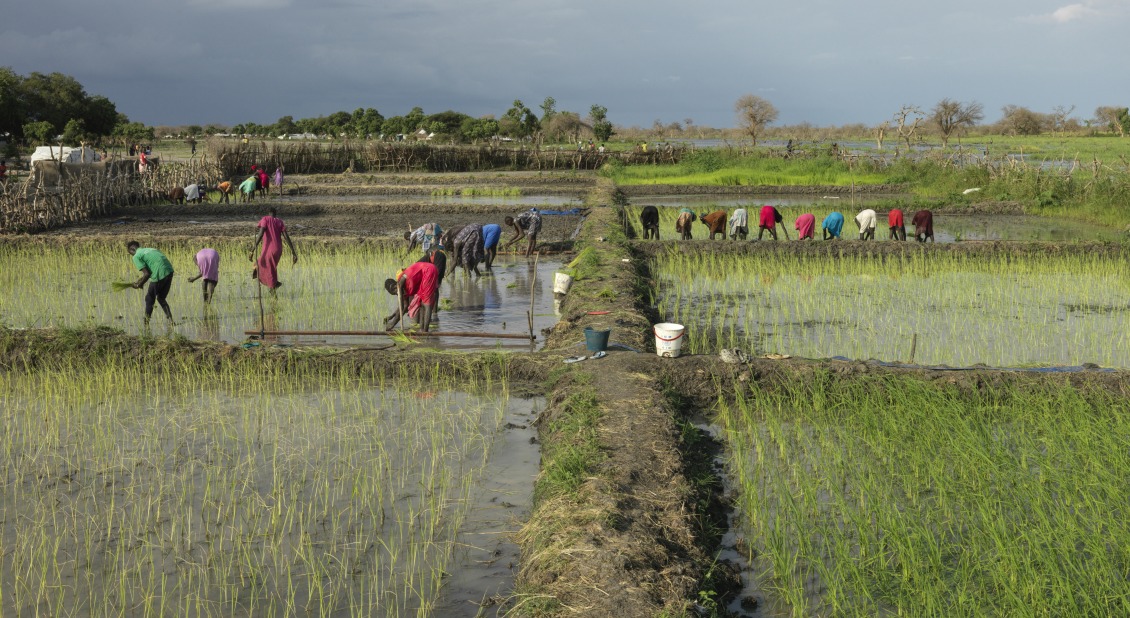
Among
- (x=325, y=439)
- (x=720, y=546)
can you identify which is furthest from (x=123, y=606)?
(x=720, y=546)

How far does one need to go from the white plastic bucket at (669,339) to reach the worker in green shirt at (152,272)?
4605 millimetres

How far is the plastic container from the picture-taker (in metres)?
6.89

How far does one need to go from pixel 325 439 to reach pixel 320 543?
1.48m

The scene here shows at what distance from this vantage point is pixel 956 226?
16781mm

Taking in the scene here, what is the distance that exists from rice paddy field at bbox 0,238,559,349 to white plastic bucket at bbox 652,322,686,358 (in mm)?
1561

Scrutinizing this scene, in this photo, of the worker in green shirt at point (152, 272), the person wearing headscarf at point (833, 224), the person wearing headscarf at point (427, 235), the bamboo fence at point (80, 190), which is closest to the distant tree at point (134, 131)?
the bamboo fence at point (80, 190)

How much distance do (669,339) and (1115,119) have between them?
48060mm

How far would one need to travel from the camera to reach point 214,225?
58.4 ft

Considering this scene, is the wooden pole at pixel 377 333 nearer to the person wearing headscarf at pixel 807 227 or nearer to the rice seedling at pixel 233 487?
the rice seedling at pixel 233 487

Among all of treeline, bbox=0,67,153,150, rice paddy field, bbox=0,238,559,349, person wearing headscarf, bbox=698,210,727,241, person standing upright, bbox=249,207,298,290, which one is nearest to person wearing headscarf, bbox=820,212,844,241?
person wearing headscarf, bbox=698,210,727,241

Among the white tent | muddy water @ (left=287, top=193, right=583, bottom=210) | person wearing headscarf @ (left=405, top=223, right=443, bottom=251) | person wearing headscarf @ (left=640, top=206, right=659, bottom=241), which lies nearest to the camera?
person wearing headscarf @ (left=405, top=223, right=443, bottom=251)

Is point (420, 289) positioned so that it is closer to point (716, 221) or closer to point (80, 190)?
point (716, 221)

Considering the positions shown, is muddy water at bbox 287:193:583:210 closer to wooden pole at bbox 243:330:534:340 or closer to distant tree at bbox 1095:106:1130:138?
wooden pole at bbox 243:330:534:340

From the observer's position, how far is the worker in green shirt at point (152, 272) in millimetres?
8586
